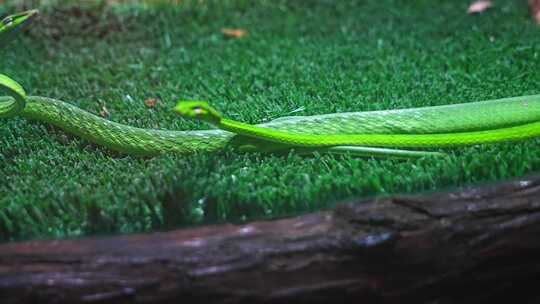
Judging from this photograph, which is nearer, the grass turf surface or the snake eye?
the grass turf surface

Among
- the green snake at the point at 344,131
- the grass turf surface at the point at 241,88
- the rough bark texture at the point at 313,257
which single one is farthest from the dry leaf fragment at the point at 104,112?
the rough bark texture at the point at 313,257

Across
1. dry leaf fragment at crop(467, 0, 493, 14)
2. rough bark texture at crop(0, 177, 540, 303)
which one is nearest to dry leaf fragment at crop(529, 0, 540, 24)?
dry leaf fragment at crop(467, 0, 493, 14)

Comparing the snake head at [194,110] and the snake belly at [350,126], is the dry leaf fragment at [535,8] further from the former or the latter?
the snake head at [194,110]

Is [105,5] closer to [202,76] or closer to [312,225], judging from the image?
[202,76]

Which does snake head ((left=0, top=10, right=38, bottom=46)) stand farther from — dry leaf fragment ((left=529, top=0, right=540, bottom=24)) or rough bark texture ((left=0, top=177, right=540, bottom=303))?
dry leaf fragment ((left=529, top=0, right=540, bottom=24))

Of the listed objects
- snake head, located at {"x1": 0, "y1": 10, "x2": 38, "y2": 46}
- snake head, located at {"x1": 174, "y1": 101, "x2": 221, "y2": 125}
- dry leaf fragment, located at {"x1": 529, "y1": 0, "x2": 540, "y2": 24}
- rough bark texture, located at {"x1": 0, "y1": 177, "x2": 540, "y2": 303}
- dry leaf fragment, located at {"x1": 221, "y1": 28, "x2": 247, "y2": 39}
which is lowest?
rough bark texture, located at {"x1": 0, "y1": 177, "x2": 540, "y2": 303}

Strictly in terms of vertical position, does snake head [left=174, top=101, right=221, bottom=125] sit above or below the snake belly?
above
